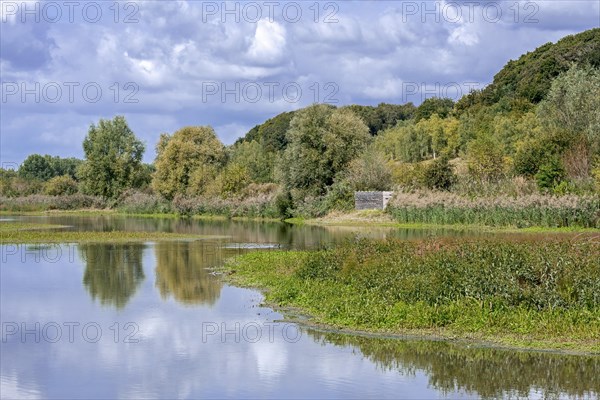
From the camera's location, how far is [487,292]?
19.0 m

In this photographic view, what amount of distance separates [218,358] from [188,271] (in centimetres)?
1476

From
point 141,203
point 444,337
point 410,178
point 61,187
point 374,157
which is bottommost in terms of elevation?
point 444,337

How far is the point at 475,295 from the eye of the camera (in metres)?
19.0

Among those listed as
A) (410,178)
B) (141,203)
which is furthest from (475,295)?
(141,203)

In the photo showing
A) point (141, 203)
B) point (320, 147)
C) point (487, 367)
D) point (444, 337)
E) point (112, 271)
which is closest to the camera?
point (487, 367)

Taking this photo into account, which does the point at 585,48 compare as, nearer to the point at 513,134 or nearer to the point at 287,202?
the point at 513,134

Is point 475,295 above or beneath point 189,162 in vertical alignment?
beneath

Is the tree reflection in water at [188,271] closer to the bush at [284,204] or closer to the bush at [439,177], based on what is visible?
the bush at [439,177]

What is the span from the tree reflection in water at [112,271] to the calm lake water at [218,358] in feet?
0.72

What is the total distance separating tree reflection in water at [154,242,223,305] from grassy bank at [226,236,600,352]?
3.33m

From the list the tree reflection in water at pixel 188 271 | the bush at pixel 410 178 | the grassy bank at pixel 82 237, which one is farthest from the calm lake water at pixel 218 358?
the bush at pixel 410 178

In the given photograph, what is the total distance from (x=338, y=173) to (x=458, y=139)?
29771 millimetres

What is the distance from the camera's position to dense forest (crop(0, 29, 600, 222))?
6234cm

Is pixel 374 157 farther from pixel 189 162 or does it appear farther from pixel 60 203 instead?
pixel 60 203
